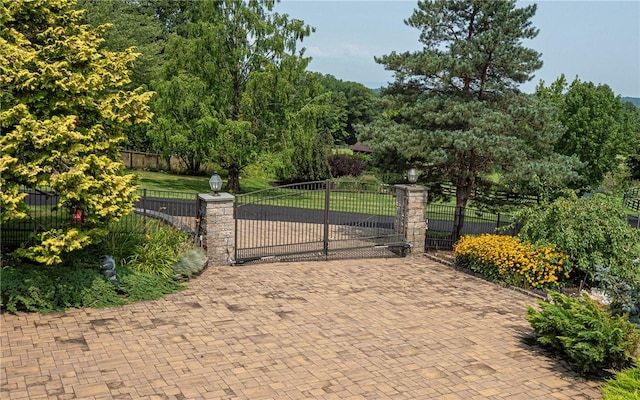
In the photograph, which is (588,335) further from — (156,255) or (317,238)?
(317,238)

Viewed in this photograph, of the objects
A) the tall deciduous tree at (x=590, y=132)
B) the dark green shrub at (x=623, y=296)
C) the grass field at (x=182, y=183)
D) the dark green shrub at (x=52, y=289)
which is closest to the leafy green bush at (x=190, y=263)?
the dark green shrub at (x=52, y=289)

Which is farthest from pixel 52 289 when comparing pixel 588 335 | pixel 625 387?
pixel 625 387

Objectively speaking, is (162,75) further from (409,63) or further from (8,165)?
(8,165)

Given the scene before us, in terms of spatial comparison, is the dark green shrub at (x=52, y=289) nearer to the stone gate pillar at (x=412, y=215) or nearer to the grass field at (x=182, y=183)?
the stone gate pillar at (x=412, y=215)

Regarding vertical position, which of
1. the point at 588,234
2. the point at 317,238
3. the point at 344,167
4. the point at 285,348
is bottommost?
the point at 285,348

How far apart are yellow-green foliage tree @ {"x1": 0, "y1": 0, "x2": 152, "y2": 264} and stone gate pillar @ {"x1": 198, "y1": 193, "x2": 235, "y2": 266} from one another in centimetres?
283

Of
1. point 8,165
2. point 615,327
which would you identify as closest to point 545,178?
point 615,327

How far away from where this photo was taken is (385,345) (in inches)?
331

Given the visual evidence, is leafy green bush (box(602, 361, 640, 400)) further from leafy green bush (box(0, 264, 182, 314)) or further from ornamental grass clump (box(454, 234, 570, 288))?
leafy green bush (box(0, 264, 182, 314))

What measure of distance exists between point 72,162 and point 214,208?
12.7 ft

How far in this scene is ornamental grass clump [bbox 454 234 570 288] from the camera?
473 inches

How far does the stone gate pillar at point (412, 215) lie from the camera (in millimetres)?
14781

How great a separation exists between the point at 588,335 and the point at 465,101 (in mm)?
9438

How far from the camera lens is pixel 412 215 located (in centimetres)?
1488
